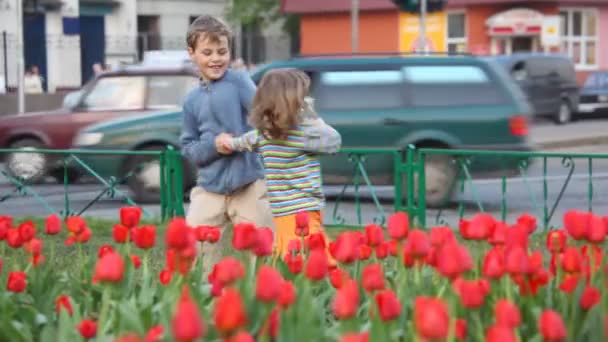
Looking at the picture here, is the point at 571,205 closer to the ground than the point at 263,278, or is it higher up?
closer to the ground

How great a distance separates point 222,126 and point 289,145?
49 cm

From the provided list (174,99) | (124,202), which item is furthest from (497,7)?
(124,202)

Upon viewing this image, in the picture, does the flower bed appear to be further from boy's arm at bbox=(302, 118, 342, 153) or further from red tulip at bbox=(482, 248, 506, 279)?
boy's arm at bbox=(302, 118, 342, 153)

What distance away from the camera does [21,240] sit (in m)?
4.88

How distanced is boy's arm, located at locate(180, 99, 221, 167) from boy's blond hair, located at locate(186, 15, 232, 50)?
0.38 metres

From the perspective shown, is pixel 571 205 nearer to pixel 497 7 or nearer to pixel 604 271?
pixel 604 271

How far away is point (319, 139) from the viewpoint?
6320 millimetres

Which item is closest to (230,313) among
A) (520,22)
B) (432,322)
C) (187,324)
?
(187,324)

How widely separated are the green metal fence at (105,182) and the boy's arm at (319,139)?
5.47 metres

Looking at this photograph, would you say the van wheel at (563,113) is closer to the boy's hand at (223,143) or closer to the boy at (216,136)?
the boy at (216,136)

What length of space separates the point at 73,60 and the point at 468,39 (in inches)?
538

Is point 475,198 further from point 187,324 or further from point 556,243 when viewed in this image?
point 187,324

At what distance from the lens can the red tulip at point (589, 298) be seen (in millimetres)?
3900

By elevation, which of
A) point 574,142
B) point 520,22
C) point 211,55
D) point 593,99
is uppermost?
point 520,22
